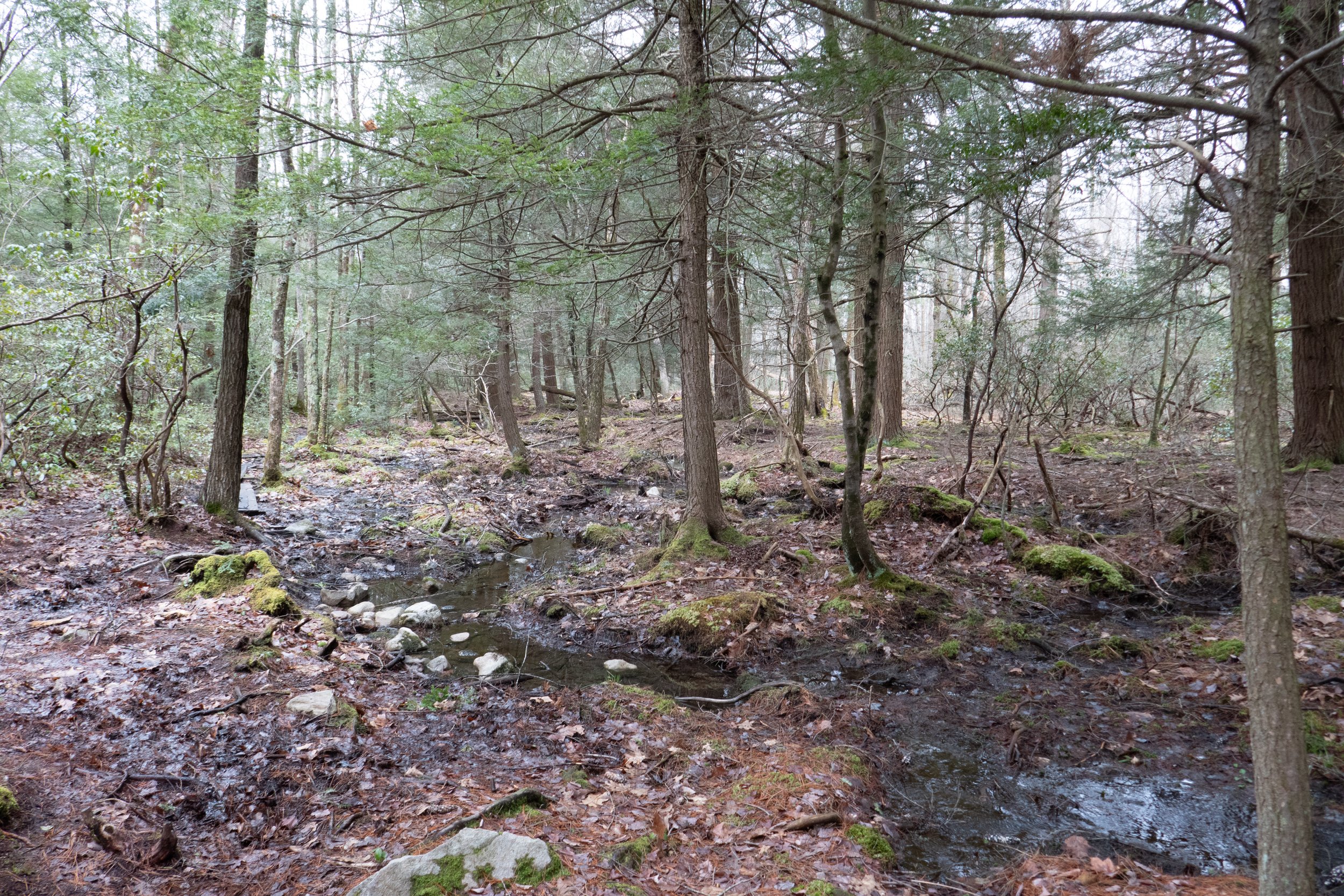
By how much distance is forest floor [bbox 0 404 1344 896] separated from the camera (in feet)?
10.5

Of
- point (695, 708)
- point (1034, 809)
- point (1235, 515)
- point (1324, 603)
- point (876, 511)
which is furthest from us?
point (876, 511)

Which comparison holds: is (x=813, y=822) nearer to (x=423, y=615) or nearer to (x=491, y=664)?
(x=491, y=664)

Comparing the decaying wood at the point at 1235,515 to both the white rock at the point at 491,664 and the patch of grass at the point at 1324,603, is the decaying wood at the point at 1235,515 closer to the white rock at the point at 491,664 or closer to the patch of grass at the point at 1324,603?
the patch of grass at the point at 1324,603

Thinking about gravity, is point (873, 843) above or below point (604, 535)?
below

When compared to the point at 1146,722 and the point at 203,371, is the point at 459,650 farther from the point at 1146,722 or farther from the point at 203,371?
the point at 1146,722

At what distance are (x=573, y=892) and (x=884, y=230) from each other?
583 centimetres

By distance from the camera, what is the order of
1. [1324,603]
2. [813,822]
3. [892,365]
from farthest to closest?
[892,365] < [1324,603] < [813,822]

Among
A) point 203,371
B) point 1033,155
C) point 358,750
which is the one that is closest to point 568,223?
point 203,371

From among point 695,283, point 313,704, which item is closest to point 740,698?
point 313,704

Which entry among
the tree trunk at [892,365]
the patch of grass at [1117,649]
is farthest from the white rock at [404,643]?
the tree trunk at [892,365]

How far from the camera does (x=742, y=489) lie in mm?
11359

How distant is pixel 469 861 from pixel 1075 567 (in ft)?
23.8

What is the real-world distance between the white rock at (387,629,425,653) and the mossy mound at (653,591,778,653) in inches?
92.7

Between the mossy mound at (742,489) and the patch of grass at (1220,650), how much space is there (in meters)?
6.37
